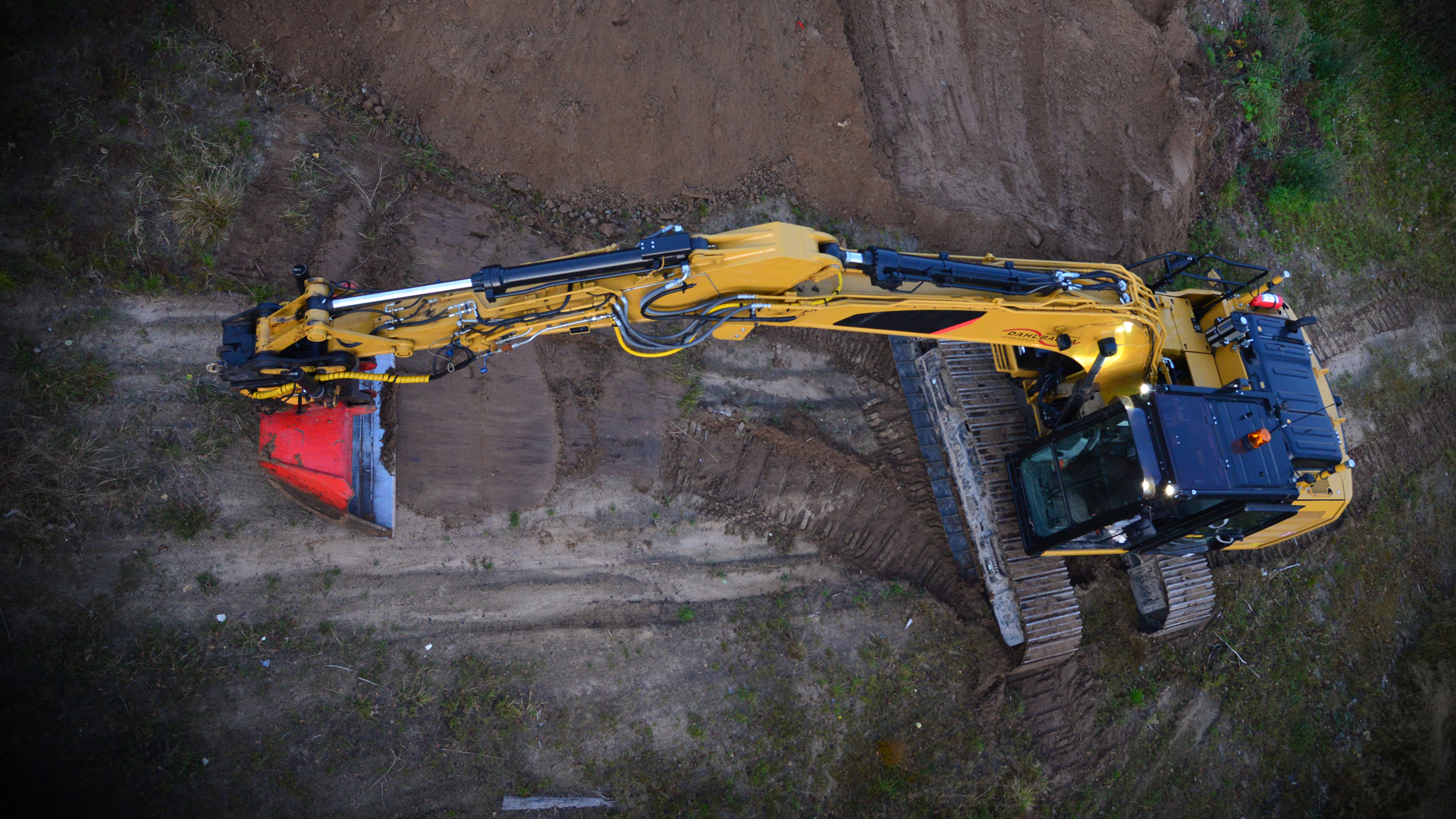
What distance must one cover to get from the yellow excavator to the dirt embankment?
2.06 m

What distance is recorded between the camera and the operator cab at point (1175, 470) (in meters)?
6.64

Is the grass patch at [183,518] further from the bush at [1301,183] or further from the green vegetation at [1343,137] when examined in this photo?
the bush at [1301,183]

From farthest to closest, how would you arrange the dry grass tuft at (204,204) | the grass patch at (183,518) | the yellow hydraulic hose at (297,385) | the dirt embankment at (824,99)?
1. the dirt embankment at (824,99)
2. the dry grass tuft at (204,204)
3. the grass patch at (183,518)
4. the yellow hydraulic hose at (297,385)

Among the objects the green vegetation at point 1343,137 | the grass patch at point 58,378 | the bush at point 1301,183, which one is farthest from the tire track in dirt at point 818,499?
the bush at point 1301,183

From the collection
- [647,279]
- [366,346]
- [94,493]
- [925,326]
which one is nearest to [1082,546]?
[925,326]

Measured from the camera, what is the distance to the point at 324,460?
22.7ft

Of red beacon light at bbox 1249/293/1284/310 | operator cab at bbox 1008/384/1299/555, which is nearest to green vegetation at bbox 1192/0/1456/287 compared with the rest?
red beacon light at bbox 1249/293/1284/310

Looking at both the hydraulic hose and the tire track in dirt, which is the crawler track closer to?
the tire track in dirt

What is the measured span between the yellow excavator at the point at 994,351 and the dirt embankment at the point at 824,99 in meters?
2.06

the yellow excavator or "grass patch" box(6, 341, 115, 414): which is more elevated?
"grass patch" box(6, 341, 115, 414)

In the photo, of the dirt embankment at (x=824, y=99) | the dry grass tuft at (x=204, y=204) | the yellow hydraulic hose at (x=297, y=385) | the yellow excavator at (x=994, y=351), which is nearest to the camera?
the yellow excavator at (x=994, y=351)

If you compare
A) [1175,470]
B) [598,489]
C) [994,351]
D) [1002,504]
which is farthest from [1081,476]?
[598,489]

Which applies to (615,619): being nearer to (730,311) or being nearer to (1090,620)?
(730,311)

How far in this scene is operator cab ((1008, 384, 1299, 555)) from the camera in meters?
6.64
